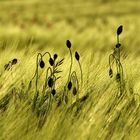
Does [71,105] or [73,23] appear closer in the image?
[71,105]

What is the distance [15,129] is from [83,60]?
711 mm

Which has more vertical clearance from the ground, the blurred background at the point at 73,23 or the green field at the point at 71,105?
the blurred background at the point at 73,23

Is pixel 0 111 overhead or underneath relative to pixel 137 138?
overhead

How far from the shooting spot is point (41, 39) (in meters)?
6.92

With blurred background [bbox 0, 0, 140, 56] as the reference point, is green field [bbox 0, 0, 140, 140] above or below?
below

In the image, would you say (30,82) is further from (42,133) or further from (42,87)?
(42,133)

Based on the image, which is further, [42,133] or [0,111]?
[0,111]

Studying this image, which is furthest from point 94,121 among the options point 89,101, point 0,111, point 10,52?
point 10,52

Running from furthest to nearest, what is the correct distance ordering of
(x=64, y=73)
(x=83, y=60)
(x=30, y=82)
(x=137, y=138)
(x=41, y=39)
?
(x=41, y=39) → (x=83, y=60) → (x=64, y=73) → (x=30, y=82) → (x=137, y=138)

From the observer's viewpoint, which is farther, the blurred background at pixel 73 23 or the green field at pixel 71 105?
the blurred background at pixel 73 23

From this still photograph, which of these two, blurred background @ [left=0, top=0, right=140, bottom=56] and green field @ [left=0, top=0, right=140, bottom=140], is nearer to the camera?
green field @ [left=0, top=0, right=140, bottom=140]

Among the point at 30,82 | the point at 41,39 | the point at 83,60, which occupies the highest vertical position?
the point at 41,39

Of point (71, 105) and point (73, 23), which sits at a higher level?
point (73, 23)

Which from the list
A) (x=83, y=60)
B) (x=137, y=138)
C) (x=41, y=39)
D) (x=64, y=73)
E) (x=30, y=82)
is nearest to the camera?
(x=137, y=138)
